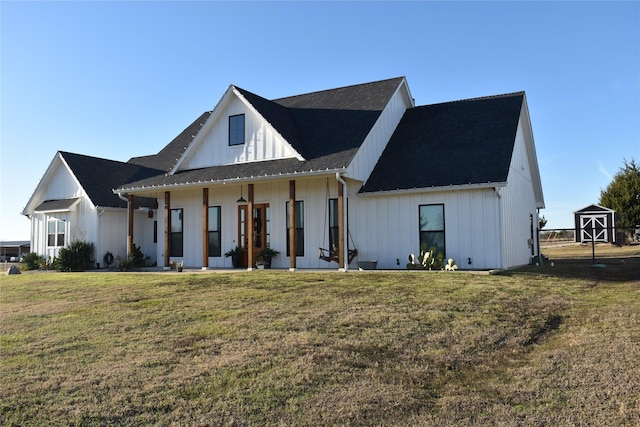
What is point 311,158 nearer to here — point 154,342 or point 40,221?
point 154,342

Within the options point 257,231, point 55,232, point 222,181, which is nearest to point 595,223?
point 257,231

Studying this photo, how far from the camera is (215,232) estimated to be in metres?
19.6

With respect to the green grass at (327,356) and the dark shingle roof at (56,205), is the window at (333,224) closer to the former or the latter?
the green grass at (327,356)

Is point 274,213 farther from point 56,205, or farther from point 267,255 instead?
point 56,205

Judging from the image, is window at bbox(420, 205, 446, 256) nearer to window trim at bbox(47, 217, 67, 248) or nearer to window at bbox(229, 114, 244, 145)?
window at bbox(229, 114, 244, 145)

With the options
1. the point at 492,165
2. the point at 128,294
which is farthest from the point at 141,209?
the point at 492,165

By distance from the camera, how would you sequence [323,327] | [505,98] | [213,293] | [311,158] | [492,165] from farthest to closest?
[505,98] → [311,158] → [492,165] → [213,293] → [323,327]

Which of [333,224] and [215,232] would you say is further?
[215,232]

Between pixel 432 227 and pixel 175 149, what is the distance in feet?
43.0

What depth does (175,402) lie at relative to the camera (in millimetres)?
5473

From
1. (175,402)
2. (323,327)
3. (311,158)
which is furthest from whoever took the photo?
(311,158)

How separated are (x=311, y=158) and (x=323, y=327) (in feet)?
30.6

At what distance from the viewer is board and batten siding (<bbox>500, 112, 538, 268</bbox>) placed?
53.7 ft

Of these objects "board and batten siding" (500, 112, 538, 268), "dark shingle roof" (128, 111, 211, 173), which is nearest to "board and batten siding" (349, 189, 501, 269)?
"board and batten siding" (500, 112, 538, 268)
